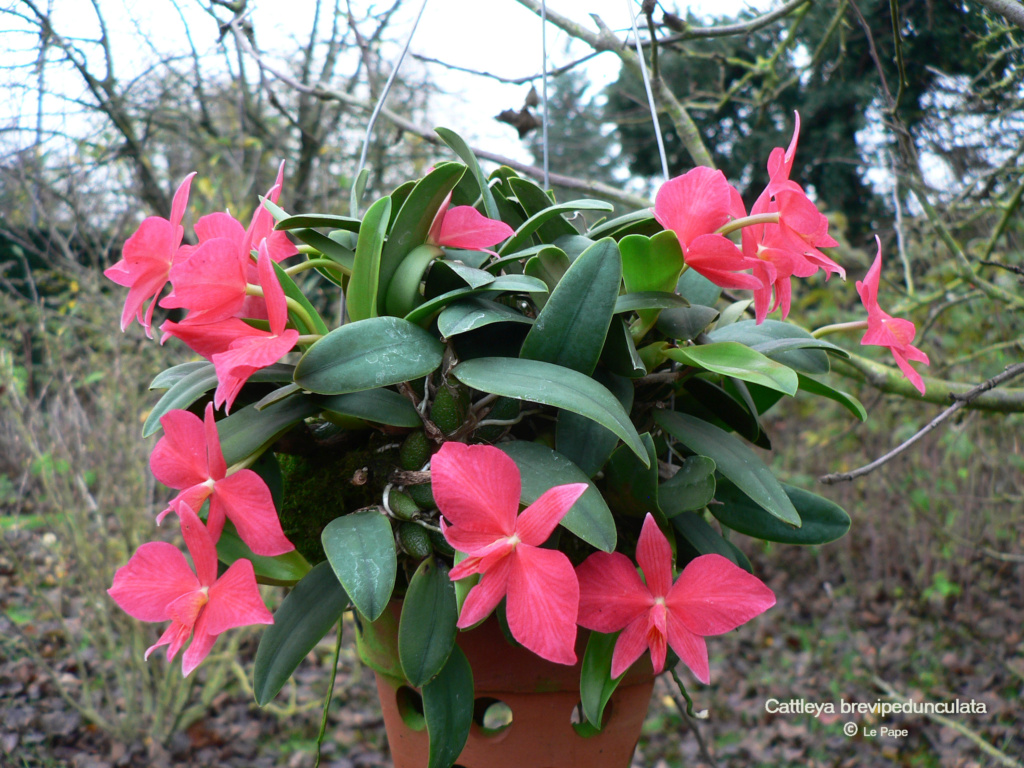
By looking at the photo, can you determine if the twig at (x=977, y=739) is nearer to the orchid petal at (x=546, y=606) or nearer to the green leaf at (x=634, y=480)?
the green leaf at (x=634, y=480)

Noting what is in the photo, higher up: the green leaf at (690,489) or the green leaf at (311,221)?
the green leaf at (311,221)

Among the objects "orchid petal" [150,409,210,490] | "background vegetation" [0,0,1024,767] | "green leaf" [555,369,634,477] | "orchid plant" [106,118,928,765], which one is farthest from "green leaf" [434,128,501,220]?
"background vegetation" [0,0,1024,767]

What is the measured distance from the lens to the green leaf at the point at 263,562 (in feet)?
2.07

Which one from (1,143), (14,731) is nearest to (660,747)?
(14,731)

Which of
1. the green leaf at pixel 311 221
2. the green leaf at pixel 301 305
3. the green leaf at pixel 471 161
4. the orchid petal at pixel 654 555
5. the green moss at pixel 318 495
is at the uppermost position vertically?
the green leaf at pixel 471 161

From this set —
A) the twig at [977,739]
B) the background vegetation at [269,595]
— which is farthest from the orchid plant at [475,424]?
the twig at [977,739]

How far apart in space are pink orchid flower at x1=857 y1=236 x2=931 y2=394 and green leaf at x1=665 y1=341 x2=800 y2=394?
14 centimetres

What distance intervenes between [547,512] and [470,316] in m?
0.19

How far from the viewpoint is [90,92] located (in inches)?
102

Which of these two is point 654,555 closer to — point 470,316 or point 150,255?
point 470,316

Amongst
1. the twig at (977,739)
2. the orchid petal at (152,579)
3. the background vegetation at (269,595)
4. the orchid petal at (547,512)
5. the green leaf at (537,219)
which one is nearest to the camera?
the orchid petal at (547,512)

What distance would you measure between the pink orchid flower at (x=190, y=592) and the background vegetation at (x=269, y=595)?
42.8 inches

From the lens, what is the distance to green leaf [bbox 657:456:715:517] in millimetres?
544

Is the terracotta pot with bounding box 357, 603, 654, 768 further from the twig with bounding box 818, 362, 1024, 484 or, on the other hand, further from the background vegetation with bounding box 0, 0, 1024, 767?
the background vegetation with bounding box 0, 0, 1024, 767
